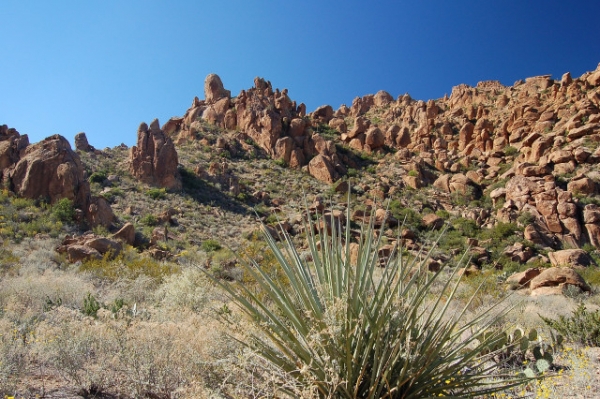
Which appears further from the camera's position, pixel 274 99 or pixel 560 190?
pixel 274 99

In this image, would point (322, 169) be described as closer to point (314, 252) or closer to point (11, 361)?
point (11, 361)

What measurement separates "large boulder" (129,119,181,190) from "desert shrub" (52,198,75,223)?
8001 millimetres

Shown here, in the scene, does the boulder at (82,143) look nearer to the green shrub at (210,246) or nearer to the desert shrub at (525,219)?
the green shrub at (210,246)

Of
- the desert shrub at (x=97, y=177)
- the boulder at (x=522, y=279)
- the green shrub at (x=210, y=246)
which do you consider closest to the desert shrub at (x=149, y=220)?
the green shrub at (x=210, y=246)

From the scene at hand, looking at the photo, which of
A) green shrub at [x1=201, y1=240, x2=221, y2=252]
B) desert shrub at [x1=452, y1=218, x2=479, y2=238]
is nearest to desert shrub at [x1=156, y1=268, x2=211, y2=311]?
green shrub at [x1=201, y1=240, x2=221, y2=252]

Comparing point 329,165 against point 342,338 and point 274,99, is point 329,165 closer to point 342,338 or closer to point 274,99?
point 274,99

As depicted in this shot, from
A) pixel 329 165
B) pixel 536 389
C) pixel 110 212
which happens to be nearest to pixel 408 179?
pixel 329 165

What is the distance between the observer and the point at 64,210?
17375mm

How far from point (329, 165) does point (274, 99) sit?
43.4ft

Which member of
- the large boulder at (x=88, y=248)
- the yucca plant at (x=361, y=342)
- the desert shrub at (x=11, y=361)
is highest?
the yucca plant at (x=361, y=342)

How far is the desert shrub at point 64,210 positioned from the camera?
672 inches

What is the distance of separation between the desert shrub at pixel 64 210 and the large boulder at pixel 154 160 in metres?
8.00

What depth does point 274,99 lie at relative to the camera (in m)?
39.8

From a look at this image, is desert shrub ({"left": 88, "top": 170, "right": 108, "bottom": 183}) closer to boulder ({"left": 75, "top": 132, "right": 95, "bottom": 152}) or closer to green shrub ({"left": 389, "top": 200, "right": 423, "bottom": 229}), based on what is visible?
boulder ({"left": 75, "top": 132, "right": 95, "bottom": 152})
